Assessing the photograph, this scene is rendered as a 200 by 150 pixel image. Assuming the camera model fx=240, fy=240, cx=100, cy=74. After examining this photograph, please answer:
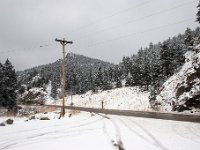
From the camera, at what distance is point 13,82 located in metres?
55.7

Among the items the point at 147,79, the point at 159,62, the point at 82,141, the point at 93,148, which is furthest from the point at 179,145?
the point at 147,79

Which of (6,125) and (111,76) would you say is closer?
(6,125)

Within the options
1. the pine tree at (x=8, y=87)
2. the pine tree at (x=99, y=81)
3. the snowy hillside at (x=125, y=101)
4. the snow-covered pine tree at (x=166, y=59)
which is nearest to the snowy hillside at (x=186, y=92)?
the snowy hillside at (x=125, y=101)

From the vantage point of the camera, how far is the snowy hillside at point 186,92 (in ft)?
67.5

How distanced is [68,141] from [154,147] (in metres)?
3.21

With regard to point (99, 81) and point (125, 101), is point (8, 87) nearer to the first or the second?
point (125, 101)

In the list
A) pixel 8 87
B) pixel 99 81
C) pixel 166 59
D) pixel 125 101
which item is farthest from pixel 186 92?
pixel 99 81

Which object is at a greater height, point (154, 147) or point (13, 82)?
point (13, 82)

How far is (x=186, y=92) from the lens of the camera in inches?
875

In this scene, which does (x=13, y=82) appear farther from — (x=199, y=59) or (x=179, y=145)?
(x=179, y=145)

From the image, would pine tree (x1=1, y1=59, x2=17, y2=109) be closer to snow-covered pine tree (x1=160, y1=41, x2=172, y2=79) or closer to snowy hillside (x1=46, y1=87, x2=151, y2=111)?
snowy hillside (x1=46, y1=87, x2=151, y2=111)

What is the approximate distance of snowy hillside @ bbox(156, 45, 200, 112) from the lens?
67.5 ft

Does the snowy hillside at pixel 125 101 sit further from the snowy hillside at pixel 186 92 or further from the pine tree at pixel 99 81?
the pine tree at pixel 99 81

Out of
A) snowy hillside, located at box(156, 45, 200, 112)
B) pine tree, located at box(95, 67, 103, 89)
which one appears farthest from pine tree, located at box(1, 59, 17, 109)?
pine tree, located at box(95, 67, 103, 89)
